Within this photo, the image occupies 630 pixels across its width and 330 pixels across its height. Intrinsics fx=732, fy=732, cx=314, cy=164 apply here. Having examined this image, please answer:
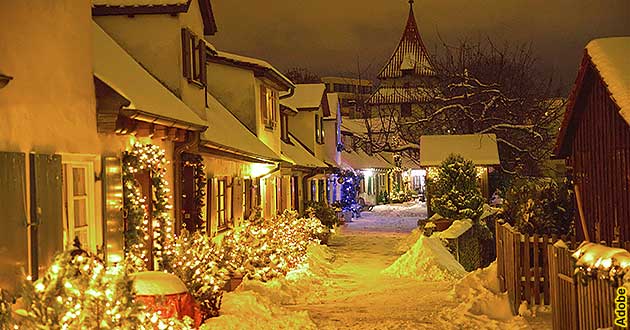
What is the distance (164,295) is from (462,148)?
90.7 ft

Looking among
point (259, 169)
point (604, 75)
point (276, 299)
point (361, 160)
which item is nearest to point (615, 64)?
point (604, 75)

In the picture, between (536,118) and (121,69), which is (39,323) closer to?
(121,69)

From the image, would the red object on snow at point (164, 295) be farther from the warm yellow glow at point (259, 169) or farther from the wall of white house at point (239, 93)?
the wall of white house at point (239, 93)

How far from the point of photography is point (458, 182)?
88.5 feet

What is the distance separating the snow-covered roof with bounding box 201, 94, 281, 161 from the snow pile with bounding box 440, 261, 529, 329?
5.11m

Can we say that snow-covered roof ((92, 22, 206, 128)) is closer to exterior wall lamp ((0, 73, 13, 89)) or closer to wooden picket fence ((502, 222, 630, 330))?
exterior wall lamp ((0, 73, 13, 89))

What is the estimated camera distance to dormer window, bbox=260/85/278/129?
2132 cm

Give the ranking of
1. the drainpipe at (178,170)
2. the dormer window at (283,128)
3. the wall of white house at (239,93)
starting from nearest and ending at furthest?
the drainpipe at (178,170) → the wall of white house at (239,93) → the dormer window at (283,128)

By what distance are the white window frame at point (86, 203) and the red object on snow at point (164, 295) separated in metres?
0.64

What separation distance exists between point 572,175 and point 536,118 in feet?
73.8

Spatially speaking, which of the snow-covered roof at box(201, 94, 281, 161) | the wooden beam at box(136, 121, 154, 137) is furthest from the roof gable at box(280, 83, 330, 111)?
the wooden beam at box(136, 121, 154, 137)

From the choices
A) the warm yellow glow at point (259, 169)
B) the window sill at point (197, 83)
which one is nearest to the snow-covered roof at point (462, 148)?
the warm yellow glow at point (259, 169)

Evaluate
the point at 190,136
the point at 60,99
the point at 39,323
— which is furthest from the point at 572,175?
the point at 39,323

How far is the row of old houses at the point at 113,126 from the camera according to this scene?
21.1 ft
